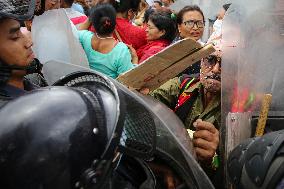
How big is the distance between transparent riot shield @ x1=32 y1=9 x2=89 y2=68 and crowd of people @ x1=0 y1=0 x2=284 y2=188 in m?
0.08

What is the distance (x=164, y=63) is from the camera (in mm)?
2352

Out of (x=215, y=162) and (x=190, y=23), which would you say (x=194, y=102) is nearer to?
(x=215, y=162)

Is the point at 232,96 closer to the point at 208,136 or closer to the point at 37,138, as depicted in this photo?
the point at 208,136

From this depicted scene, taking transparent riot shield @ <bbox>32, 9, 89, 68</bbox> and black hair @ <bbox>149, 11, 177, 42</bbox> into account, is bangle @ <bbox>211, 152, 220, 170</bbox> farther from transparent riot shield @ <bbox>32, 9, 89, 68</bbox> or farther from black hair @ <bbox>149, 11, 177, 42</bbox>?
black hair @ <bbox>149, 11, 177, 42</bbox>

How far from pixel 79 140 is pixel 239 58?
101cm

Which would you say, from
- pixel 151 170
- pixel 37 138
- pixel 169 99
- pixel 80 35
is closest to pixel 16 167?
pixel 37 138

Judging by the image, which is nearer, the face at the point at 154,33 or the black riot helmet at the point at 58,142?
the black riot helmet at the point at 58,142

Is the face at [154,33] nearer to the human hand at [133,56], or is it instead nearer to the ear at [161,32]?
the ear at [161,32]

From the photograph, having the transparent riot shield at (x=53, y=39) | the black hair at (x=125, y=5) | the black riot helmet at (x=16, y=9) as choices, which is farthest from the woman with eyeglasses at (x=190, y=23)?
the black riot helmet at (x=16, y=9)

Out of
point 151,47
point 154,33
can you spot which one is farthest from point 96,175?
point 154,33

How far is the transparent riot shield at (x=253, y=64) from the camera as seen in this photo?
2.22 metres

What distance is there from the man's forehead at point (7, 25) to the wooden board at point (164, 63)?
594 millimetres

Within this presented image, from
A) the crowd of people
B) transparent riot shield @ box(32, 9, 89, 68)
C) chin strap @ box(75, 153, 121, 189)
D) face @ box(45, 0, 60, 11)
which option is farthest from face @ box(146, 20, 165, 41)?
chin strap @ box(75, 153, 121, 189)

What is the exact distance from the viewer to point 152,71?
92.7 inches
